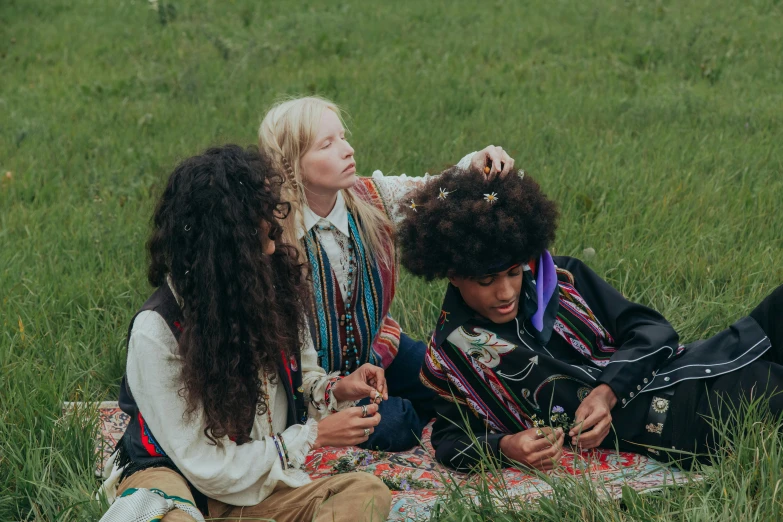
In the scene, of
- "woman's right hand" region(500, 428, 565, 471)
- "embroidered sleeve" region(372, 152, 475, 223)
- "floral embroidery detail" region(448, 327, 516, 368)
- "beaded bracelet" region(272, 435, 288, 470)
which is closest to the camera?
"beaded bracelet" region(272, 435, 288, 470)

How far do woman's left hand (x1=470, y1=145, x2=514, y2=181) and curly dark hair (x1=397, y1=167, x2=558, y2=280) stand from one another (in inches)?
1.4

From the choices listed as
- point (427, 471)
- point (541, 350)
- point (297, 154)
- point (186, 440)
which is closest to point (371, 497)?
point (186, 440)

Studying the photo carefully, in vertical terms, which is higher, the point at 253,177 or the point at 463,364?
the point at 253,177

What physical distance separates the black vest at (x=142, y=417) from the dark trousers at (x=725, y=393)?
1138 millimetres

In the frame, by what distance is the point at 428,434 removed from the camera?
10.7 ft

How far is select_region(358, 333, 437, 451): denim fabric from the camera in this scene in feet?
10.2

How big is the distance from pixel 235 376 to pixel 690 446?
4.42 ft

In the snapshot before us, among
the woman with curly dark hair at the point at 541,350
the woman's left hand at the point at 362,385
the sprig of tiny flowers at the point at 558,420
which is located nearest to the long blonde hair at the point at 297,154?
the woman with curly dark hair at the point at 541,350

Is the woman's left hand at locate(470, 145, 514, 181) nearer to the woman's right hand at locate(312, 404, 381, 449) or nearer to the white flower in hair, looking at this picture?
the white flower in hair

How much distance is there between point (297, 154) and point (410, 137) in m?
2.61

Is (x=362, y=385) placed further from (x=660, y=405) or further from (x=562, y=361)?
(x=660, y=405)

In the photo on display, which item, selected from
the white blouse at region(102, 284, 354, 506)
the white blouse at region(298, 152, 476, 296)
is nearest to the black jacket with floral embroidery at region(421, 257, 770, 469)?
the white blouse at region(298, 152, 476, 296)

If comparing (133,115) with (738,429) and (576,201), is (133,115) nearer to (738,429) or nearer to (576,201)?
(576,201)

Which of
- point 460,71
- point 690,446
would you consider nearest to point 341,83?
point 460,71
